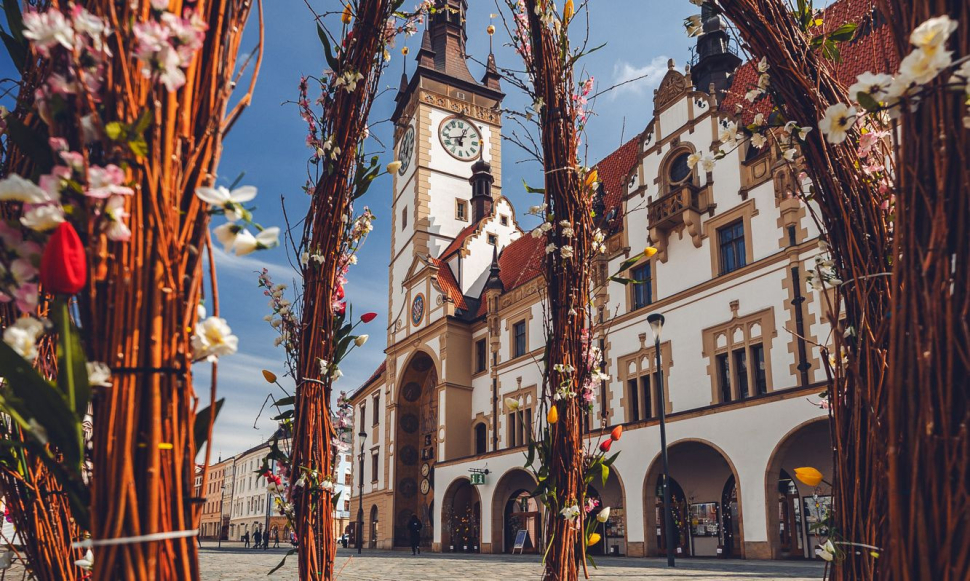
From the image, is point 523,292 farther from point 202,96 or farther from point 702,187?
point 202,96

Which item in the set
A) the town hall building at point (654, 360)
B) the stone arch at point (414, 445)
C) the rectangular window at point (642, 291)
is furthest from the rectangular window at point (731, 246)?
the stone arch at point (414, 445)

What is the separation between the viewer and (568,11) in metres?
3.21

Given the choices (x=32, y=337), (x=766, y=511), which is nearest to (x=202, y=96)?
(x=32, y=337)

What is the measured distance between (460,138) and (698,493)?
23.6m

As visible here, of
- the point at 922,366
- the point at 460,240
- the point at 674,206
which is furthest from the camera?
the point at 460,240

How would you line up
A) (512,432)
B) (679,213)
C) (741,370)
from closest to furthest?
(741,370)
(679,213)
(512,432)

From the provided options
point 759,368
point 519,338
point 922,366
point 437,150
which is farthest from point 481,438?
point 922,366

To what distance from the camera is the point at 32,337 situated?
1.17 m

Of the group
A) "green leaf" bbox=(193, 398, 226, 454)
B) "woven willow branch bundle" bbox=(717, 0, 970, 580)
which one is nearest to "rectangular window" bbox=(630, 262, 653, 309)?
"woven willow branch bundle" bbox=(717, 0, 970, 580)

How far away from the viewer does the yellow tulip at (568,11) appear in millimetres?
3201

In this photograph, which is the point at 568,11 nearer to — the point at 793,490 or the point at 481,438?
the point at 793,490

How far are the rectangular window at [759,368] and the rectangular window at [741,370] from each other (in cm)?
20

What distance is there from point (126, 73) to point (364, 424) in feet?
124

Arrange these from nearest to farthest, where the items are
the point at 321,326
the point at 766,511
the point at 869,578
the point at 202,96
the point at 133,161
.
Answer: the point at 133,161
the point at 202,96
the point at 869,578
the point at 321,326
the point at 766,511
